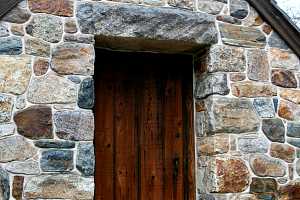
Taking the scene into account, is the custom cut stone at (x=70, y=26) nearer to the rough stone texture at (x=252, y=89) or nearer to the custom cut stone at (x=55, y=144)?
the custom cut stone at (x=55, y=144)

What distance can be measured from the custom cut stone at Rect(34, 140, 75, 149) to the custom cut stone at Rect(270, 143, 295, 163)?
1.73 m

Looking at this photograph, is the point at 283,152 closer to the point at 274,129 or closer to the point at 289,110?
the point at 274,129

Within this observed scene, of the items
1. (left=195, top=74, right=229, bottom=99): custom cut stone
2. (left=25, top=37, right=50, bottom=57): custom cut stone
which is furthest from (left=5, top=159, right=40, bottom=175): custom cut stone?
(left=195, top=74, right=229, bottom=99): custom cut stone

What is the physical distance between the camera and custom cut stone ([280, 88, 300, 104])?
13.9 ft

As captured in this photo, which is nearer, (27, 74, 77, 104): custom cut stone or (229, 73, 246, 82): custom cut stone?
(27, 74, 77, 104): custom cut stone

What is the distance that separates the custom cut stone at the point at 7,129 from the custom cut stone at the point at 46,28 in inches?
27.5

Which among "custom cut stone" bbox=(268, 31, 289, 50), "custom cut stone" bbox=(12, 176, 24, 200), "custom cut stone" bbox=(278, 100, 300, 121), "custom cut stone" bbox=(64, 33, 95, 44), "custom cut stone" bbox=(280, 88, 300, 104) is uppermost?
"custom cut stone" bbox=(268, 31, 289, 50)

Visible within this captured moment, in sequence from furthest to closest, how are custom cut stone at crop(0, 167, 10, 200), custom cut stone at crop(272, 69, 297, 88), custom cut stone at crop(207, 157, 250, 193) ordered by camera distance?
1. custom cut stone at crop(272, 69, 297, 88)
2. custom cut stone at crop(207, 157, 250, 193)
3. custom cut stone at crop(0, 167, 10, 200)

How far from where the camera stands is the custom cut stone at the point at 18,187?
338cm

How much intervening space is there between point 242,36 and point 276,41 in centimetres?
36

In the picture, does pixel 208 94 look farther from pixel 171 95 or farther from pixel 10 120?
pixel 10 120

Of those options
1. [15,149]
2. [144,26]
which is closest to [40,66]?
[15,149]

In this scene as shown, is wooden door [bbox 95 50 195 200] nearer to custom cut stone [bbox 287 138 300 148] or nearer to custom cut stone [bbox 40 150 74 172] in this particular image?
custom cut stone [bbox 40 150 74 172]

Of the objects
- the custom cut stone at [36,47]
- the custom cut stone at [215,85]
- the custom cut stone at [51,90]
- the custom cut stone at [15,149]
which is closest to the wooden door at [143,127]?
the custom cut stone at [215,85]
